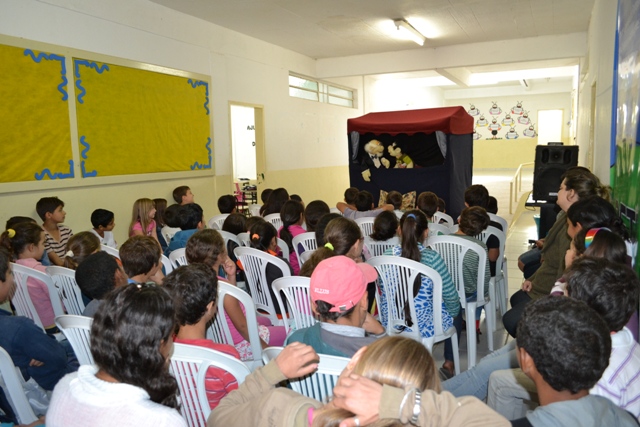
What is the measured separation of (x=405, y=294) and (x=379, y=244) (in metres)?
0.77

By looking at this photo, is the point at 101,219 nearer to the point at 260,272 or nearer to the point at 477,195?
the point at 260,272

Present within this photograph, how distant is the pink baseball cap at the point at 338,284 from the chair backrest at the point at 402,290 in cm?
97

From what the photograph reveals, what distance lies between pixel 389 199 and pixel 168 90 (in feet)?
10.4

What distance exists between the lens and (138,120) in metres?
5.85

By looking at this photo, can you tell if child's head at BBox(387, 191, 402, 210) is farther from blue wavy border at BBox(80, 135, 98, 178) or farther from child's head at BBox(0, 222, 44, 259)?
child's head at BBox(0, 222, 44, 259)

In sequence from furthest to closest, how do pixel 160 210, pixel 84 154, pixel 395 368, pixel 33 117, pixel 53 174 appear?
pixel 160 210 → pixel 84 154 → pixel 53 174 → pixel 33 117 → pixel 395 368

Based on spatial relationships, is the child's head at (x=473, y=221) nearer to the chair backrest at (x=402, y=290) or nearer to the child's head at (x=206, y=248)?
the chair backrest at (x=402, y=290)

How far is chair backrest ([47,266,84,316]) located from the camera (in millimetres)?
2770

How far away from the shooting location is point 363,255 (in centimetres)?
331

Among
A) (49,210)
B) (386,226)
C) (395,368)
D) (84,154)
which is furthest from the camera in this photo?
(84,154)

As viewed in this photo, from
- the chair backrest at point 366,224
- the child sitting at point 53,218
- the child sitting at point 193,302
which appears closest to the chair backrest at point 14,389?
the child sitting at point 193,302

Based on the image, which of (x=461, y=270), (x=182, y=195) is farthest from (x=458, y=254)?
(x=182, y=195)

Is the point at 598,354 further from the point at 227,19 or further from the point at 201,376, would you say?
the point at 227,19

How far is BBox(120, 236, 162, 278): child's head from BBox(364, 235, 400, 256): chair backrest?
5.08 ft
